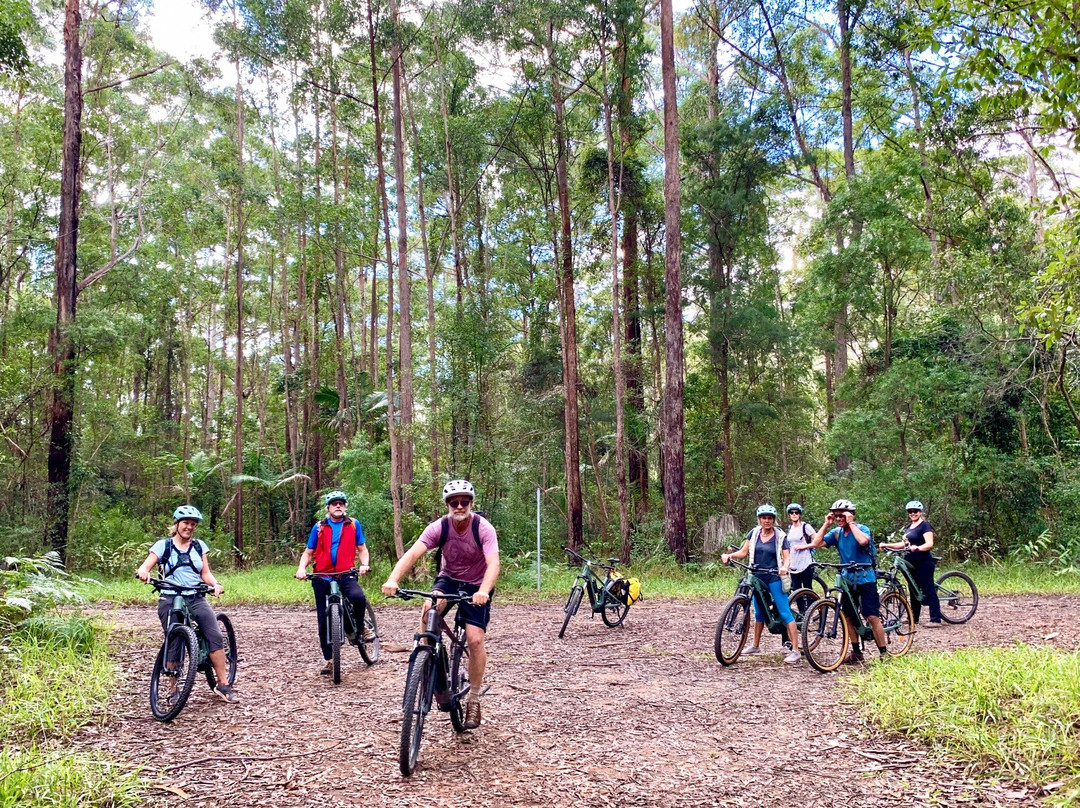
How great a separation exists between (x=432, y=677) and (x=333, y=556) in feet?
9.29

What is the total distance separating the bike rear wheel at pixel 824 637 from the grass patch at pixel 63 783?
5.72 metres

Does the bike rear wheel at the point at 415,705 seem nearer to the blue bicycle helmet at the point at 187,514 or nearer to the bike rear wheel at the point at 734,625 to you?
the blue bicycle helmet at the point at 187,514

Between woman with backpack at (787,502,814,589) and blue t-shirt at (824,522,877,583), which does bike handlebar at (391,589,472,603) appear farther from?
woman with backpack at (787,502,814,589)

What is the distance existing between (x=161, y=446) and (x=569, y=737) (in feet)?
90.7

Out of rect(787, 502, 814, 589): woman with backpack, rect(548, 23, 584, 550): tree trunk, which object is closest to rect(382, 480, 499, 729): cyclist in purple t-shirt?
rect(787, 502, 814, 589): woman with backpack

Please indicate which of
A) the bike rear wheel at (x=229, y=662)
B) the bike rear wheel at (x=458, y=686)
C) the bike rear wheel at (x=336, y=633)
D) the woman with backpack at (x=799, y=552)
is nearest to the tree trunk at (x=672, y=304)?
the woman with backpack at (x=799, y=552)

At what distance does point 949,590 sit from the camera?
9703 mm

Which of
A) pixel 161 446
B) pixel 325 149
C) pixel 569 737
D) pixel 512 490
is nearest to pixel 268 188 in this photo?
pixel 325 149

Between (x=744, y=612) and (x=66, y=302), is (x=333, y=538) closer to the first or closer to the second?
(x=744, y=612)

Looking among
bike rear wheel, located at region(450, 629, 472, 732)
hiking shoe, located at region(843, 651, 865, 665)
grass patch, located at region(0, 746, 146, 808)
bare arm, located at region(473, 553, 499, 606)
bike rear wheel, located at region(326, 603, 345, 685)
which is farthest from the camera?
hiking shoe, located at region(843, 651, 865, 665)

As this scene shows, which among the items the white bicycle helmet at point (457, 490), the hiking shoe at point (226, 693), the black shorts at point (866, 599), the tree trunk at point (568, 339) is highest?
the tree trunk at point (568, 339)

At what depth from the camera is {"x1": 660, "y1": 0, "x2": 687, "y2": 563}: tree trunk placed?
15938 mm

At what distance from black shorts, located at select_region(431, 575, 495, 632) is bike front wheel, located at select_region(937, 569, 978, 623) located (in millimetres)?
7473

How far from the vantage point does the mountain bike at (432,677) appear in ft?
13.8
